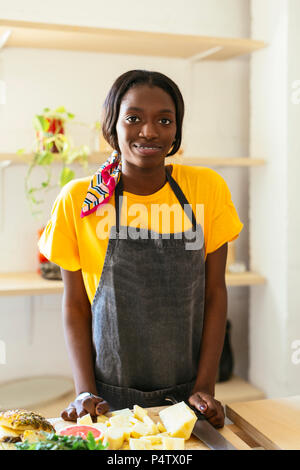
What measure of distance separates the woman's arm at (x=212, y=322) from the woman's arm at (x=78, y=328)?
0.83 feet

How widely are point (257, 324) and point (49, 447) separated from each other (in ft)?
5.87

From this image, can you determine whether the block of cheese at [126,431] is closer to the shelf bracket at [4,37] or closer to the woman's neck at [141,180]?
the woman's neck at [141,180]

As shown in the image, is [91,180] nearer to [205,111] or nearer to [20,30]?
[20,30]

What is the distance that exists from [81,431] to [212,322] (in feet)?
1.53

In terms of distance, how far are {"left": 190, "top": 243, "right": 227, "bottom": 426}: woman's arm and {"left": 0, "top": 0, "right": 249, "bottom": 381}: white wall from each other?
Answer: 1.19 m

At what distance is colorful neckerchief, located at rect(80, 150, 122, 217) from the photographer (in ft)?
3.96

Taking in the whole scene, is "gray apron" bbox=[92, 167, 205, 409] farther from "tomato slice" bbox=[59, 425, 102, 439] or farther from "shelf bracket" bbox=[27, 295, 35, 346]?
"shelf bracket" bbox=[27, 295, 35, 346]

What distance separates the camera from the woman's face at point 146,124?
3.70ft

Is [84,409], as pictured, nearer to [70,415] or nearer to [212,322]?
[70,415]

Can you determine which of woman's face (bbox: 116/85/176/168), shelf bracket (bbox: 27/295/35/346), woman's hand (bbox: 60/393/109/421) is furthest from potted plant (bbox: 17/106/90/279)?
woman's hand (bbox: 60/393/109/421)

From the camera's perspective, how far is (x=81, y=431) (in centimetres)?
90

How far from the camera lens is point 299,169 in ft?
7.08

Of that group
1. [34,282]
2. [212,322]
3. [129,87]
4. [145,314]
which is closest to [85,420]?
[145,314]
